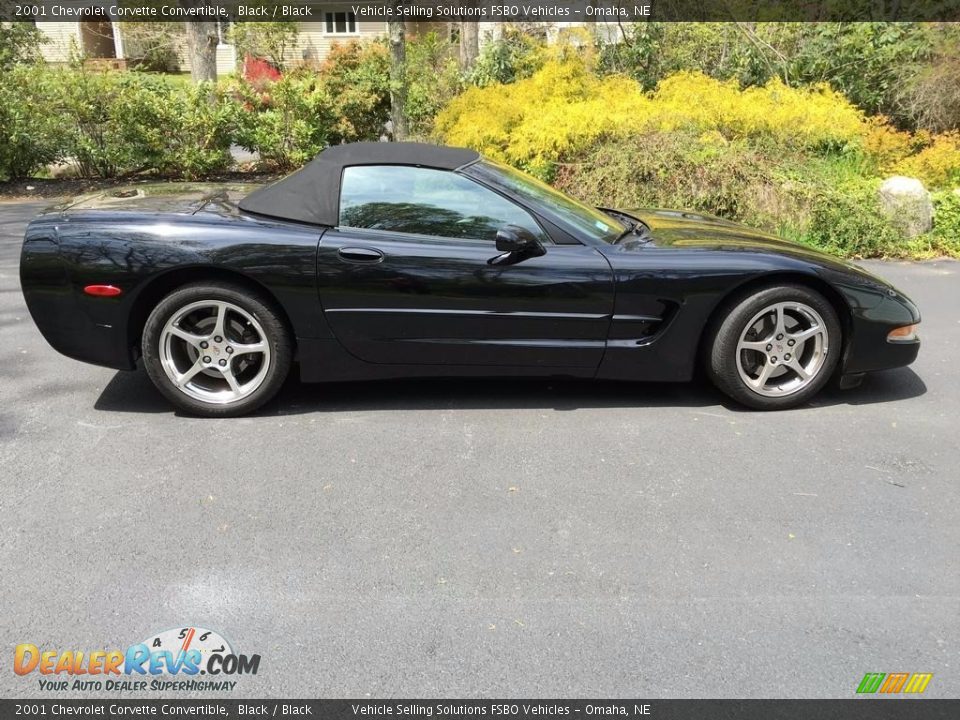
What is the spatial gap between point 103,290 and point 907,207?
25.8 ft

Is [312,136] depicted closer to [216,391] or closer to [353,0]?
[216,391]

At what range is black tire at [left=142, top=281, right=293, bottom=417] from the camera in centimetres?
376

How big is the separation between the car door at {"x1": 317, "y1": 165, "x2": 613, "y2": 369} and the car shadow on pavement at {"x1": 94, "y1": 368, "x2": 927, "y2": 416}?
327 mm

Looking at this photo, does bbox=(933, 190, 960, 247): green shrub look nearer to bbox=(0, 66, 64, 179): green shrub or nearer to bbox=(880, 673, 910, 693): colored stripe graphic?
bbox=(880, 673, 910, 693): colored stripe graphic

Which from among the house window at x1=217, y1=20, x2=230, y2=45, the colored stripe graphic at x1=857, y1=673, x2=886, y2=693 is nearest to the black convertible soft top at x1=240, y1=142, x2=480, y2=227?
the colored stripe graphic at x1=857, y1=673, x2=886, y2=693

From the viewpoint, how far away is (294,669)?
225cm

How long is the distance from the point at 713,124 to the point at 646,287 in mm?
5890

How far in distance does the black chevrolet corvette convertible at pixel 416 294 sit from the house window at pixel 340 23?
3610 cm

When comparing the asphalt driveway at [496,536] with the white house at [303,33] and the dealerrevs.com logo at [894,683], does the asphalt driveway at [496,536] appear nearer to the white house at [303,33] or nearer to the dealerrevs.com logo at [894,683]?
the dealerrevs.com logo at [894,683]

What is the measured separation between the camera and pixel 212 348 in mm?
3832

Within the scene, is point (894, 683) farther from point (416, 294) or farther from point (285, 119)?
point (285, 119)

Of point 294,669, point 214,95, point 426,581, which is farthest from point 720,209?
point 214,95
